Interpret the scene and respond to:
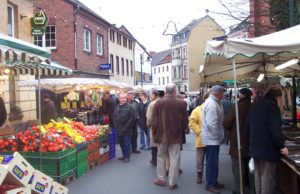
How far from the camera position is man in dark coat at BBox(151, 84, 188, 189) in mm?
7668

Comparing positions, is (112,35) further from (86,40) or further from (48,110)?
(48,110)

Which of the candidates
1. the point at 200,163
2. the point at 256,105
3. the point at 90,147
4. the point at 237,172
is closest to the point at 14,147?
the point at 90,147

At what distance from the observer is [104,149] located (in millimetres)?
10812

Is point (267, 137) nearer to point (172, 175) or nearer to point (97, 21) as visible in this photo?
point (172, 175)

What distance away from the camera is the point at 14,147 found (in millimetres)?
8195

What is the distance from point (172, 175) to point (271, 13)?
11.2 m

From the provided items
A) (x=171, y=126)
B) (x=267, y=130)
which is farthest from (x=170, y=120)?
(x=267, y=130)

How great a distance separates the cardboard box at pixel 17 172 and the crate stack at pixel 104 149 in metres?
5.76

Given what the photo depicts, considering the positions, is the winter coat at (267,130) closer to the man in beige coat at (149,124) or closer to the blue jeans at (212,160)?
the blue jeans at (212,160)

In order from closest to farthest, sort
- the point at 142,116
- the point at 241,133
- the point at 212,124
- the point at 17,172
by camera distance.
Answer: the point at 17,172 < the point at 241,133 < the point at 212,124 < the point at 142,116

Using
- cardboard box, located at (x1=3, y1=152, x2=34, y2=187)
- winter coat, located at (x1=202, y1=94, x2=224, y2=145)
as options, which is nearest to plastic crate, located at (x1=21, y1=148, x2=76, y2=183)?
winter coat, located at (x1=202, y1=94, x2=224, y2=145)

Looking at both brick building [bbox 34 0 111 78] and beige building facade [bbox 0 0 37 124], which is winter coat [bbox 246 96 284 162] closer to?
beige building facade [bbox 0 0 37 124]

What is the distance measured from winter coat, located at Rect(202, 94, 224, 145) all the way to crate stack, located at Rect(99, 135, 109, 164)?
3.91 m

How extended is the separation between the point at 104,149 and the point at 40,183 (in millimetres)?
5761
